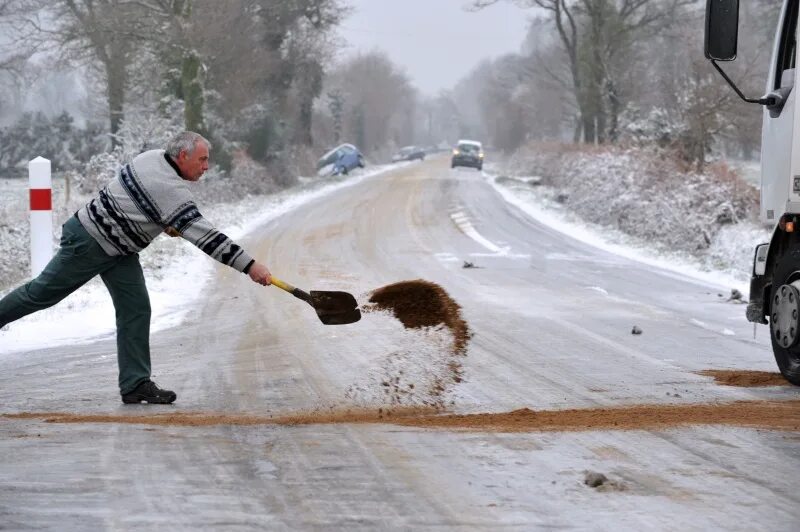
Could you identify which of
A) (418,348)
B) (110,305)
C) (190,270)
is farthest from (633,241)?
(418,348)

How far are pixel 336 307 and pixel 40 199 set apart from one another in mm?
5191

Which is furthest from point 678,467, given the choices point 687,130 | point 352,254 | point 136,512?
point 687,130

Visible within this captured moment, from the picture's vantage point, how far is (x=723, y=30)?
259 inches

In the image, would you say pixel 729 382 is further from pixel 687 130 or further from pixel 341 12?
pixel 341 12

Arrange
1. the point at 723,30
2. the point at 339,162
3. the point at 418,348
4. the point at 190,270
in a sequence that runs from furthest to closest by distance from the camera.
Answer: the point at 339,162 → the point at 190,270 → the point at 418,348 → the point at 723,30

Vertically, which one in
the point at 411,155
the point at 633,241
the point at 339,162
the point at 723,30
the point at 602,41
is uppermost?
the point at 602,41

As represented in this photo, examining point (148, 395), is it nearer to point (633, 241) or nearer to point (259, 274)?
point (259, 274)

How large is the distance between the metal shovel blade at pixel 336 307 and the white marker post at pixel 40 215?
4.96 m

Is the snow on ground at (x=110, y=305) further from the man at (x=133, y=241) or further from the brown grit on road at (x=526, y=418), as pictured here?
Result: the brown grit on road at (x=526, y=418)

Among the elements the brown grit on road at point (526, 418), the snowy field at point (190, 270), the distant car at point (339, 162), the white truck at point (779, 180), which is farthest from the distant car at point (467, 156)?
the brown grit on road at point (526, 418)

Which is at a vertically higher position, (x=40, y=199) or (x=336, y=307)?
(x=40, y=199)

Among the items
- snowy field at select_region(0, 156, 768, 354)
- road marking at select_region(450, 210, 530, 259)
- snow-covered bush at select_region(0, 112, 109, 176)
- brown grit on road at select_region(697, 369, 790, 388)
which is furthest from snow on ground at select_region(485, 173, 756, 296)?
snow-covered bush at select_region(0, 112, 109, 176)

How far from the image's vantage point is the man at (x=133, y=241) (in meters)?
6.04

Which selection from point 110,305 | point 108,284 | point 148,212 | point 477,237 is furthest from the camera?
point 477,237
